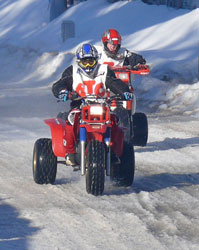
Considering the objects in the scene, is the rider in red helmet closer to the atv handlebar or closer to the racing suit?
the atv handlebar

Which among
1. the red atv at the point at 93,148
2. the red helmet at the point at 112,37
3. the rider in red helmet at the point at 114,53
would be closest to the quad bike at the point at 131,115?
the rider in red helmet at the point at 114,53

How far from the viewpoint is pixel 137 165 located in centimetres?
1016

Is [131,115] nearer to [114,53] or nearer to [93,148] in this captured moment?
[114,53]

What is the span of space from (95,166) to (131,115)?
3.48 meters

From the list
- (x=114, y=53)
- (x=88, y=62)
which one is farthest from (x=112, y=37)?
(x=88, y=62)

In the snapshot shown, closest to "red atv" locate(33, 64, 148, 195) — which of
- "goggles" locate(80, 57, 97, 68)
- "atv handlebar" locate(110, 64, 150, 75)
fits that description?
"goggles" locate(80, 57, 97, 68)

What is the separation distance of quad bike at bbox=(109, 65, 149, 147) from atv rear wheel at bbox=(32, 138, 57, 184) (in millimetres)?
2455

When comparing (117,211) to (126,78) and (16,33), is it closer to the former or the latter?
(126,78)

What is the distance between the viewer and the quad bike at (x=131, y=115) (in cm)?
1098

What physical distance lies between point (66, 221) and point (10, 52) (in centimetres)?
2783

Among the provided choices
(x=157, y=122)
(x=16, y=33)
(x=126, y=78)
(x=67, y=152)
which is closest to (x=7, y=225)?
(x=67, y=152)

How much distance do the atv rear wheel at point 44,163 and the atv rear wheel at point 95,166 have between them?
78 cm

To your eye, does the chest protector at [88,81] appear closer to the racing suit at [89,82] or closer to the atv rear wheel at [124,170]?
the racing suit at [89,82]

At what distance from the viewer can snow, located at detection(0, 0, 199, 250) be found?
261 inches
